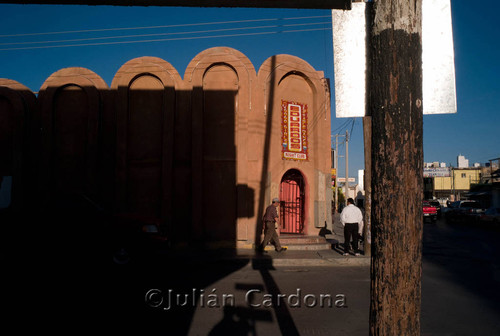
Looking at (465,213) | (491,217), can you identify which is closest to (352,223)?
(491,217)

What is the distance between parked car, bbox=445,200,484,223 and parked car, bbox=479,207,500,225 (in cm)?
169

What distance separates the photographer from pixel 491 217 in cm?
2547

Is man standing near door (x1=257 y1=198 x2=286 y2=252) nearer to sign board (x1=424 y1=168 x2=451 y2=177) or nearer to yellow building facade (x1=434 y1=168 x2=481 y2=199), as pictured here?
sign board (x1=424 y1=168 x2=451 y2=177)

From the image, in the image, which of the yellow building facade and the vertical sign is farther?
the yellow building facade

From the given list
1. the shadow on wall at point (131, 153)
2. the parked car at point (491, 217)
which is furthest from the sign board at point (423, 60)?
the parked car at point (491, 217)

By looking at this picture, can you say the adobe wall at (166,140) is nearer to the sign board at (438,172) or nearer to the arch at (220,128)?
the arch at (220,128)

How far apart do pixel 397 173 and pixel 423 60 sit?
82cm

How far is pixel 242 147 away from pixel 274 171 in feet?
5.24

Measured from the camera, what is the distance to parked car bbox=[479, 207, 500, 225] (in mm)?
24866

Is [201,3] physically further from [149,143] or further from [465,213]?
[465,213]

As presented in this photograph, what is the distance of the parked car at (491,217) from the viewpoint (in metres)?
24.9

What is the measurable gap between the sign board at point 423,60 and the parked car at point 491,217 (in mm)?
27207

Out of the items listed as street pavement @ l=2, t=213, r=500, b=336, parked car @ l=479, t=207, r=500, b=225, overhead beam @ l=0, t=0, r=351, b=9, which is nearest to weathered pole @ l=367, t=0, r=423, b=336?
overhead beam @ l=0, t=0, r=351, b=9

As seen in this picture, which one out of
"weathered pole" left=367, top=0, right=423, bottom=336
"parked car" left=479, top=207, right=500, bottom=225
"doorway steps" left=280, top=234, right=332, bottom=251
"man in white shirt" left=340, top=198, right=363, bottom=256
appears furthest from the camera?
"parked car" left=479, top=207, right=500, bottom=225
